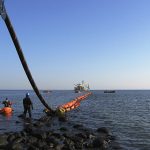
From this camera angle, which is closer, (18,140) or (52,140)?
(18,140)

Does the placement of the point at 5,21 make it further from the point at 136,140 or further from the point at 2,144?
the point at 136,140

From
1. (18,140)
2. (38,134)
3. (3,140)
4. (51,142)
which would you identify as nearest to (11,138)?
(18,140)

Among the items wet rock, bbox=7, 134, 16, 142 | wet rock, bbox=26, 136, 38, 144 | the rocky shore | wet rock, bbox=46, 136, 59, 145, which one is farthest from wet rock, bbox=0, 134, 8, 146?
wet rock, bbox=46, 136, 59, 145

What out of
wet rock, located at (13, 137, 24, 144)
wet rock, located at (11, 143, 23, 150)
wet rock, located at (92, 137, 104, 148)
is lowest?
wet rock, located at (92, 137, 104, 148)

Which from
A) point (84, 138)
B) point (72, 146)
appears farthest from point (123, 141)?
point (72, 146)

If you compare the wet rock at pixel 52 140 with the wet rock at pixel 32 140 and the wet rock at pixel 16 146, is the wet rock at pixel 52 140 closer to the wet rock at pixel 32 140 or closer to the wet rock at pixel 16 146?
the wet rock at pixel 32 140

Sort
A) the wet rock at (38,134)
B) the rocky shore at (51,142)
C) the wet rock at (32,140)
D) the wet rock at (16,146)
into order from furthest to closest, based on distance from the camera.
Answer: the wet rock at (38,134), the wet rock at (32,140), the rocky shore at (51,142), the wet rock at (16,146)

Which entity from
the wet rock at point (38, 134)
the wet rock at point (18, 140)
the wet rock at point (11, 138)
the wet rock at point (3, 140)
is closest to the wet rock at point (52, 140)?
the wet rock at point (38, 134)

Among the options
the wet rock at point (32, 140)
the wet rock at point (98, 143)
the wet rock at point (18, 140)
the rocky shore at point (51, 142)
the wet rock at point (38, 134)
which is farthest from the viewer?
the wet rock at point (38, 134)

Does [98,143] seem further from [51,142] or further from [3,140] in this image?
[3,140]

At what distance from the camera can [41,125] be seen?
80.9 ft

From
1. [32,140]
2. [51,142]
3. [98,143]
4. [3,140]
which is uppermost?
[3,140]

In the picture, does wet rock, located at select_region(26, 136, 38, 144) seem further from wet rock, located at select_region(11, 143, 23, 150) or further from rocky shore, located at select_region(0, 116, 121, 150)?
wet rock, located at select_region(11, 143, 23, 150)

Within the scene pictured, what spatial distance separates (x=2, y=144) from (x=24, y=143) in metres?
1.43
